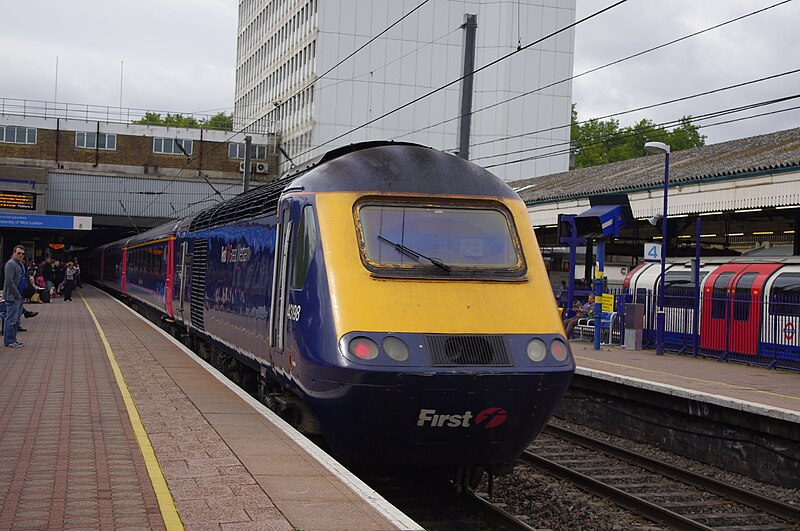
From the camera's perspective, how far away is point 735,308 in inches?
786

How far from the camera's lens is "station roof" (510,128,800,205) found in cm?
2280

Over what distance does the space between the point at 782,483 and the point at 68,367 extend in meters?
10.5

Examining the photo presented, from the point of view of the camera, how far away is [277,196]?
35.0ft

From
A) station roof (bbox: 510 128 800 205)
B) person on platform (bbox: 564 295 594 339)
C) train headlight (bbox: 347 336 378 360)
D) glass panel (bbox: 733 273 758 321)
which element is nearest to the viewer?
train headlight (bbox: 347 336 378 360)

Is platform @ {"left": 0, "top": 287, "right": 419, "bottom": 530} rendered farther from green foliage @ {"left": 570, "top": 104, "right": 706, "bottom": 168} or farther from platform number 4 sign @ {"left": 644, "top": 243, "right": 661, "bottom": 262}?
green foliage @ {"left": 570, "top": 104, "right": 706, "bottom": 168}

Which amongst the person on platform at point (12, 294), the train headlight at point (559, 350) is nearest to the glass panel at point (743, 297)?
the train headlight at point (559, 350)

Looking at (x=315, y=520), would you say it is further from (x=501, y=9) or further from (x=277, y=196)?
(x=501, y=9)

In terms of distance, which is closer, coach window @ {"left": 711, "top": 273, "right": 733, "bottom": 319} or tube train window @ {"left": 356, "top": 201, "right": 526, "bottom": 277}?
tube train window @ {"left": 356, "top": 201, "right": 526, "bottom": 277}

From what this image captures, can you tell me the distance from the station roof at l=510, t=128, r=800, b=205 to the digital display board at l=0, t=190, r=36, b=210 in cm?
2868

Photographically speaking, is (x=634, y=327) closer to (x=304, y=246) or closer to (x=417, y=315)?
(x=304, y=246)

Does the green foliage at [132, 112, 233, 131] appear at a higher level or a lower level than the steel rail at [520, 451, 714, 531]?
higher

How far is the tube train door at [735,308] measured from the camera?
63.9ft

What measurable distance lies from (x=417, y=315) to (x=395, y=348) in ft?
1.34

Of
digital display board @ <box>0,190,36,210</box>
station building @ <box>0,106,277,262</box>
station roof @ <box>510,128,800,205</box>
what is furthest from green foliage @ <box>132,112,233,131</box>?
station roof @ <box>510,128,800,205</box>
